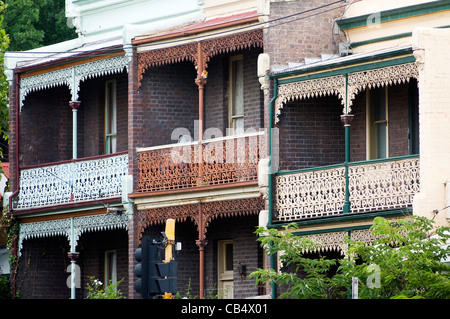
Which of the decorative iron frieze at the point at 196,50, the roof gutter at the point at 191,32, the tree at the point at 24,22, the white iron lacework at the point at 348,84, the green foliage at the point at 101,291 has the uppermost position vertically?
the tree at the point at 24,22

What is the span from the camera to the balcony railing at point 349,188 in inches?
983

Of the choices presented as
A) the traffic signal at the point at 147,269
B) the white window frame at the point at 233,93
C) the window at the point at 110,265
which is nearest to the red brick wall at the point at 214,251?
the white window frame at the point at 233,93

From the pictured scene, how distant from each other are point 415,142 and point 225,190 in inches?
165

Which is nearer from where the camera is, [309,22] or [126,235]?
[309,22]

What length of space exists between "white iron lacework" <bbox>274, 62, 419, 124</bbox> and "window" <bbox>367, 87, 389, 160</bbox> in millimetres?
353

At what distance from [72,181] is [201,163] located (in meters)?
4.27

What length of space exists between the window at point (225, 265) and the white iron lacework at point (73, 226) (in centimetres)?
216

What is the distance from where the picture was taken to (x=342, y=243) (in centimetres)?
2612

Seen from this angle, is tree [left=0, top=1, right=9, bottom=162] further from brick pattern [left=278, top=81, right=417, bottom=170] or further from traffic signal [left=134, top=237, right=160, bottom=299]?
traffic signal [left=134, top=237, right=160, bottom=299]

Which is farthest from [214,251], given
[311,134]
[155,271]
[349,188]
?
[155,271]

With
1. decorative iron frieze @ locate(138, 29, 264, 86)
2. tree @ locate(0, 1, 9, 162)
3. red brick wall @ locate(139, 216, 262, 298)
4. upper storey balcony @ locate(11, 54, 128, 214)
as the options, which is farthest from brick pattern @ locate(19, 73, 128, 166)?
red brick wall @ locate(139, 216, 262, 298)

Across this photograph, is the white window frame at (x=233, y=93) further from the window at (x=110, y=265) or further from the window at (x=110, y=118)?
the window at (x=110, y=265)
